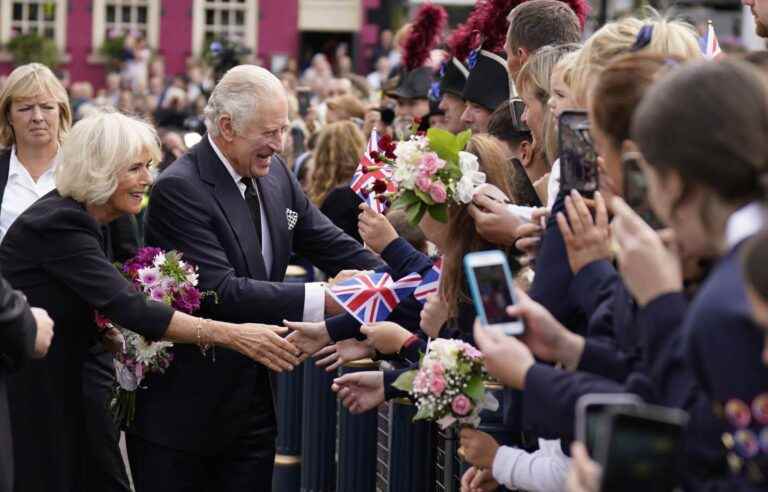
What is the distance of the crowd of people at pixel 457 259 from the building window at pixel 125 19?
37.2 meters

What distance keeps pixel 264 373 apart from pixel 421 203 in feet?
5.61

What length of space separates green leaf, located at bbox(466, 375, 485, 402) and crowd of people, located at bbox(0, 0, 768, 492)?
0.10 metres

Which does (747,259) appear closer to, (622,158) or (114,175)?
(622,158)

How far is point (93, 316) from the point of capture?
20.3 feet

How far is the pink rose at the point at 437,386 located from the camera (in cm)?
464

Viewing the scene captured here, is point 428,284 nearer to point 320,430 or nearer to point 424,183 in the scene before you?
point 424,183

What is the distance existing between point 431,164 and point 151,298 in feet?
5.59

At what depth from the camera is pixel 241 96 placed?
6.36 metres

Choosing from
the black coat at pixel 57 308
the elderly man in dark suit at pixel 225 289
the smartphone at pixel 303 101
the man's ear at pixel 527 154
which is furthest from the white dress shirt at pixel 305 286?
the smartphone at pixel 303 101

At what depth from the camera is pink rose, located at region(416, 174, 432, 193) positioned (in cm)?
491

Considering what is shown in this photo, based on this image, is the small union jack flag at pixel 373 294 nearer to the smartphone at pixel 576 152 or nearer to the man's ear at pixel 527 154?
the man's ear at pixel 527 154

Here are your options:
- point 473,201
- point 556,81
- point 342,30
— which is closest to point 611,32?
point 556,81

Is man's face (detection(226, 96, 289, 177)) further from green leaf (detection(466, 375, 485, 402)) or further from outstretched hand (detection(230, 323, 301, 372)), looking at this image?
green leaf (detection(466, 375, 485, 402))

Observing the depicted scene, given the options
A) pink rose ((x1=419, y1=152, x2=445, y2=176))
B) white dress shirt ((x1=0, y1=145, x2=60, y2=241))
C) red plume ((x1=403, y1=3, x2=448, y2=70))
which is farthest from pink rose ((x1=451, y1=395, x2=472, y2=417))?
red plume ((x1=403, y1=3, x2=448, y2=70))
